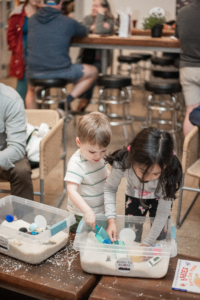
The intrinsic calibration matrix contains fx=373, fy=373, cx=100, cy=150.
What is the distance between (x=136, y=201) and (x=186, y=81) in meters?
1.72

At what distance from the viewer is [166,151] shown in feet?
4.50

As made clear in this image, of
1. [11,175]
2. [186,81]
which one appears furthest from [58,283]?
[186,81]

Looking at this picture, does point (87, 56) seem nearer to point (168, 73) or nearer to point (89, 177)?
point (168, 73)

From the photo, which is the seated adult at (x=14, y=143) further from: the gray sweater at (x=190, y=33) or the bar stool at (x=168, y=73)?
the bar stool at (x=168, y=73)

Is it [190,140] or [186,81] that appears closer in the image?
[190,140]

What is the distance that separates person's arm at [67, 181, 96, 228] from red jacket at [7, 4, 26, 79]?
2763 millimetres

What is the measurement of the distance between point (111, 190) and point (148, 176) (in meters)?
0.30

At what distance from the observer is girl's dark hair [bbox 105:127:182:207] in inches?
53.3

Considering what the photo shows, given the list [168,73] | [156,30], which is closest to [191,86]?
[168,73]

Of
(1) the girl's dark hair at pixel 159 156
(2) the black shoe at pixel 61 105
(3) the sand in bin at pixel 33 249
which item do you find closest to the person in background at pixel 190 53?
(2) the black shoe at pixel 61 105

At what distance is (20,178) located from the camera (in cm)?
215

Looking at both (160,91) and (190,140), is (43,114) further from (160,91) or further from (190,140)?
(160,91)

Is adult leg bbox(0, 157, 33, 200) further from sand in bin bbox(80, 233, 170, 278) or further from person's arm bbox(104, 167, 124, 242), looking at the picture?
sand in bin bbox(80, 233, 170, 278)

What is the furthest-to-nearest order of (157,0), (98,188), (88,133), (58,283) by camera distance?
(157,0) < (98,188) < (88,133) < (58,283)
